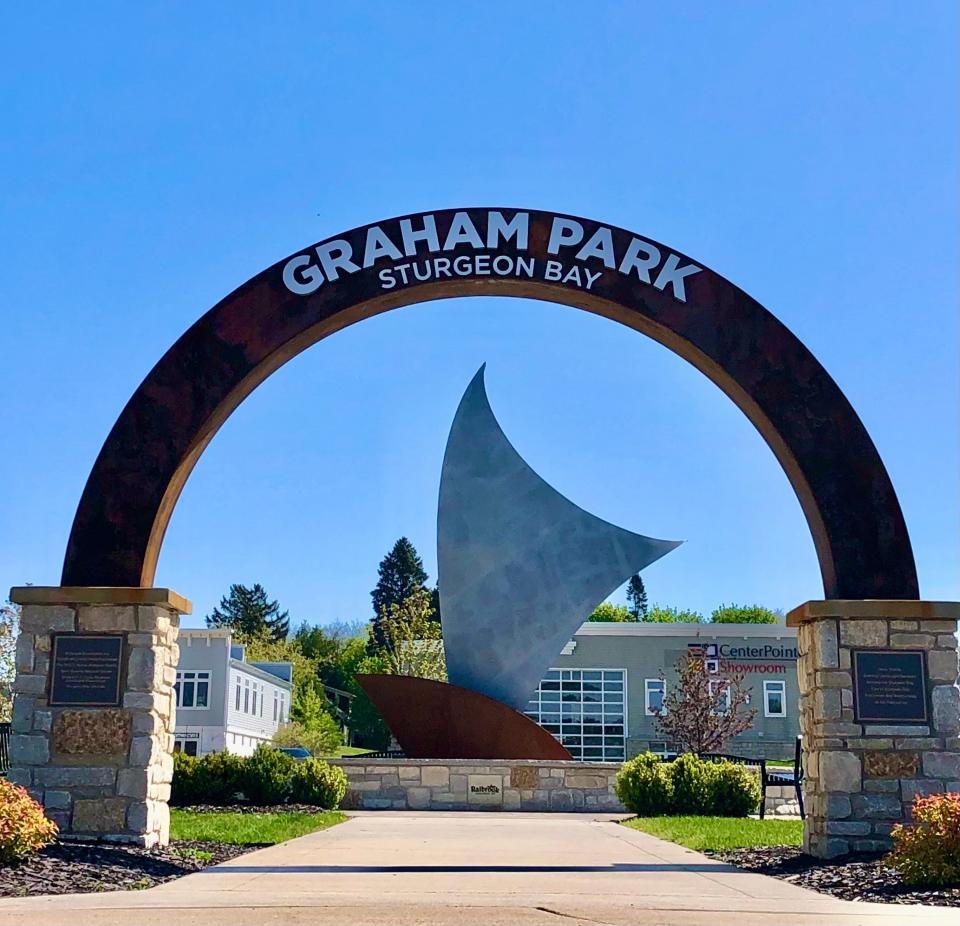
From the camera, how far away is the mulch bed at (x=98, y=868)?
8602 millimetres

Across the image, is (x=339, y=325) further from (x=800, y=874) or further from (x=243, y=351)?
(x=800, y=874)

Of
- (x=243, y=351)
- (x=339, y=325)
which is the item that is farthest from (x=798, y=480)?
(x=243, y=351)

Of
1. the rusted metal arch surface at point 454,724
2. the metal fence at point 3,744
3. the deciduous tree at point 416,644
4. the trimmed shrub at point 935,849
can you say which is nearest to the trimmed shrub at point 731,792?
the rusted metal arch surface at point 454,724

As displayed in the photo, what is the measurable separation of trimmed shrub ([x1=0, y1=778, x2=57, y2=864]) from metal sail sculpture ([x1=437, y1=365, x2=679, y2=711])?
19.3 metres

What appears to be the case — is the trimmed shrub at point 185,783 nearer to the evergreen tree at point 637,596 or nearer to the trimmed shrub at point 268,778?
the trimmed shrub at point 268,778

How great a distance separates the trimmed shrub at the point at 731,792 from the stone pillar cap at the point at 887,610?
7.94 metres

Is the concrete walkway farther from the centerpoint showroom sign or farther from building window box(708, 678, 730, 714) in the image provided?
building window box(708, 678, 730, 714)

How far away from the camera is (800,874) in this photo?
33.1 feet

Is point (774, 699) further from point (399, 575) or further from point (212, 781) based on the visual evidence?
point (399, 575)

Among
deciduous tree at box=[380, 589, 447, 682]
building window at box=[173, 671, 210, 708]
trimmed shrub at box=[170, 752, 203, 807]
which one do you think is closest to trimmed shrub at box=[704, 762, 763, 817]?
trimmed shrub at box=[170, 752, 203, 807]

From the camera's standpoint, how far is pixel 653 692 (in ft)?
173

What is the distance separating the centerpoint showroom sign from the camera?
12641mm

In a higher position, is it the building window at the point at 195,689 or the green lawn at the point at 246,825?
the building window at the point at 195,689

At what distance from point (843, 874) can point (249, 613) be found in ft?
340
